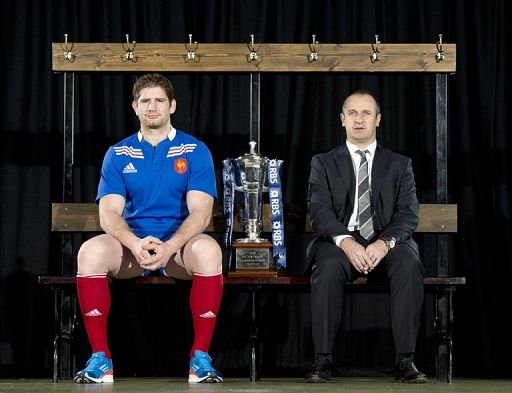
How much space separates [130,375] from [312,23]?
1802 millimetres

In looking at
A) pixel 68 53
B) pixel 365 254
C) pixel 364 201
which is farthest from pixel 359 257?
pixel 68 53

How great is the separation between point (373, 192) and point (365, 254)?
37 cm

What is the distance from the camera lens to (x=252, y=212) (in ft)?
14.5

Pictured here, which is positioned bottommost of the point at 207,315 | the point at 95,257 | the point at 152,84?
the point at 207,315

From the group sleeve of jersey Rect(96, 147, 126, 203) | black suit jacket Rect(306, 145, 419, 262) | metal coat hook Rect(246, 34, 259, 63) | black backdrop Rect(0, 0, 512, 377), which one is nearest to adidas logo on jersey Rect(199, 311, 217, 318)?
black suit jacket Rect(306, 145, 419, 262)

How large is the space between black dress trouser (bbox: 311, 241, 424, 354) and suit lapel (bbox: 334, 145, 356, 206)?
38 cm

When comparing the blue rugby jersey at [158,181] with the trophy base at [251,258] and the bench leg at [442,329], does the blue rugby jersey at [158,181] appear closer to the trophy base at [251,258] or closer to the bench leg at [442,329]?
the trophy base at [251,258]

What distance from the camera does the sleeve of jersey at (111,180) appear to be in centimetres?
425

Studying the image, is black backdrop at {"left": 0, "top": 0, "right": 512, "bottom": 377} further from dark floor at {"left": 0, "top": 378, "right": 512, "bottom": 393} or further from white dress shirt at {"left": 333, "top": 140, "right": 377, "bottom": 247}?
dark floor at {"left": 0, "top": 378, "right": 512, "bottom": 393}

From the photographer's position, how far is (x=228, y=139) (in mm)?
5082

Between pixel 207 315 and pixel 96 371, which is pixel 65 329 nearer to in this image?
pixel 96 371

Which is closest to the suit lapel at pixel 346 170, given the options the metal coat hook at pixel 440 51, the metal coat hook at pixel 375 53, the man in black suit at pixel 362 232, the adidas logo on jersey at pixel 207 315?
the man in black suit at pixel 362 232

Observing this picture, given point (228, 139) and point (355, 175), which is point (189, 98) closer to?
point (228, 139)

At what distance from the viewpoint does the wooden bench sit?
4191 mm
